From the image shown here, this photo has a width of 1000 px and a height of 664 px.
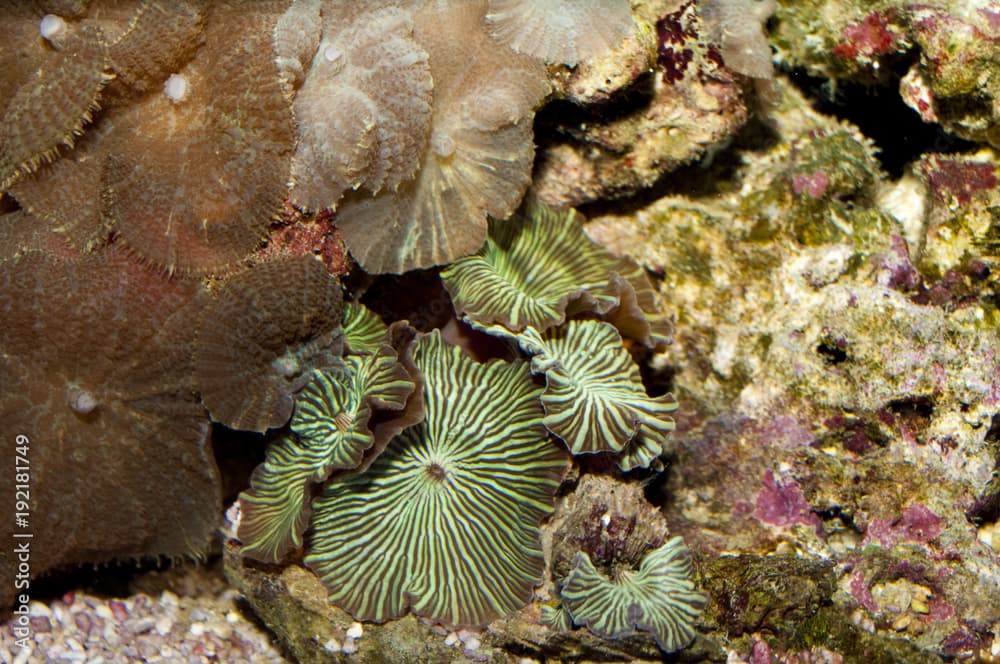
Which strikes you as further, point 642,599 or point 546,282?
point 546,282

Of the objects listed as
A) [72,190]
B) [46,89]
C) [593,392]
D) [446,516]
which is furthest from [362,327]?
[46,89]

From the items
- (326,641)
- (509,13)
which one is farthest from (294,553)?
(509,13)

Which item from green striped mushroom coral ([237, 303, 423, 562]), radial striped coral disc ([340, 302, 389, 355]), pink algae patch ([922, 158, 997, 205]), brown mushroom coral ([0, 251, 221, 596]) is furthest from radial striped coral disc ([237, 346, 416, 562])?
pink algae patch ([922, 158, 997, 205])

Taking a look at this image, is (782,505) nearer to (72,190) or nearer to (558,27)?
(558,27)

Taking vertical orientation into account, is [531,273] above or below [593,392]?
above

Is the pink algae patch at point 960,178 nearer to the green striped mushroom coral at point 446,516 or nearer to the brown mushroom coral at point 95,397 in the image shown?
the green striped mushroom coral at point 446,516

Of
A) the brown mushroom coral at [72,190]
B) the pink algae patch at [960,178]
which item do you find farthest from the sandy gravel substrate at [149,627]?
the pink algae patch at [960,178]
